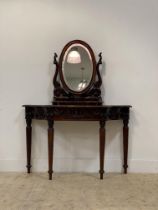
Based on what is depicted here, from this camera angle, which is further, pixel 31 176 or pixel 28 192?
pixel 31 176

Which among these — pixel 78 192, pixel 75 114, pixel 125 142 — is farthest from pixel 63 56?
pixel 78 192

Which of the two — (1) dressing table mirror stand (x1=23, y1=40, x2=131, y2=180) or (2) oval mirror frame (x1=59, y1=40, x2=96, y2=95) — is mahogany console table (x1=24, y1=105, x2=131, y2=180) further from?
(2) oval mirror frame (x1=59, y1=40, x2=96, y2=95)

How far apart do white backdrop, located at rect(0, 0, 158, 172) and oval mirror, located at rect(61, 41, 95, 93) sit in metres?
0.13

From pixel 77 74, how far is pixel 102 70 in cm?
30

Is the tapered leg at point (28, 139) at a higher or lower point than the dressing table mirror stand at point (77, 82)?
lower

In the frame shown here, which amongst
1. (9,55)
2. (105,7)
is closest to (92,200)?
(9,55)

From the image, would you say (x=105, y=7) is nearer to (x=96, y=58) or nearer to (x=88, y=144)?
(x=96, y=58)

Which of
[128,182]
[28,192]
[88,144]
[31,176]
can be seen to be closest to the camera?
[28,192]

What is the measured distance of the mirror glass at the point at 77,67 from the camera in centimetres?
331

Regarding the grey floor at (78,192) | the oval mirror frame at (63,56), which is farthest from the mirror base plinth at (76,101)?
the grey floor at (78,192)

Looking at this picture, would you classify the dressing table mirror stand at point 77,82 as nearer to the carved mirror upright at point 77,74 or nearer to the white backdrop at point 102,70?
the carved mirror upright at point 77,74

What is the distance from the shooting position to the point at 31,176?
3219mm

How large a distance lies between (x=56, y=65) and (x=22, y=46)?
1.52 ft

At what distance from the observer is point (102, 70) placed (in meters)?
3.40
